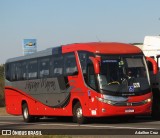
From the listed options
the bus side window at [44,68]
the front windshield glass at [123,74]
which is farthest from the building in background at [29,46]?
the front windshield glass at [123,74]

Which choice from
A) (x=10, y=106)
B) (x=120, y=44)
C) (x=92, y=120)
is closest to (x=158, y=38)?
(x=120, y=44)

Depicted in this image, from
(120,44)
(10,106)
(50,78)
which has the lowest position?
(10,106)

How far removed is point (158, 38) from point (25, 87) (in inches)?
284

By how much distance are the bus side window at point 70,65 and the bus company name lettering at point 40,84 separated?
65.7 inches

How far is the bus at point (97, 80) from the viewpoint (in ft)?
75.5

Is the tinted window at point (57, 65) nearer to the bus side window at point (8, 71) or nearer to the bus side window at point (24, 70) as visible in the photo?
the bus side window at point (24, 70)

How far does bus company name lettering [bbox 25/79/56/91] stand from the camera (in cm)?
2680

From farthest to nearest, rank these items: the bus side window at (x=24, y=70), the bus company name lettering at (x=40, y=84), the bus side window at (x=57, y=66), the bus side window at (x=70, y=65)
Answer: the bus side window at (x=24, y=70)
the bus company name lettering at (x=40, y=84)
the bus side window at (x=57, y=66)
the bus side window at (x=70, y=65)

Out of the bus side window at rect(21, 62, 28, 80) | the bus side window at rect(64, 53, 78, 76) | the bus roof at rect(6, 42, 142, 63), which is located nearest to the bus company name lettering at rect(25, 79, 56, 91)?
the bus side window at rect(21, 62, 28, 80)

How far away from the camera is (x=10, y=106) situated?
32.1 metres

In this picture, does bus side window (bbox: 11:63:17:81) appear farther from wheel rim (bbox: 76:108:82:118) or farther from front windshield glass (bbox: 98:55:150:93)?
front windshield glass (bbox: 98:55:150:93)

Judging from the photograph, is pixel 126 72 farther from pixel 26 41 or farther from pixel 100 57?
pixel 26 41

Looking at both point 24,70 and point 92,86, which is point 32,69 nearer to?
point 24,70

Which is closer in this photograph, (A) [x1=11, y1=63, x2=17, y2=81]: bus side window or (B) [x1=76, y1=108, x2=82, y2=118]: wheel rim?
(B) [x1=76, y1=108, x2=82, y2=118]: wheel rim
